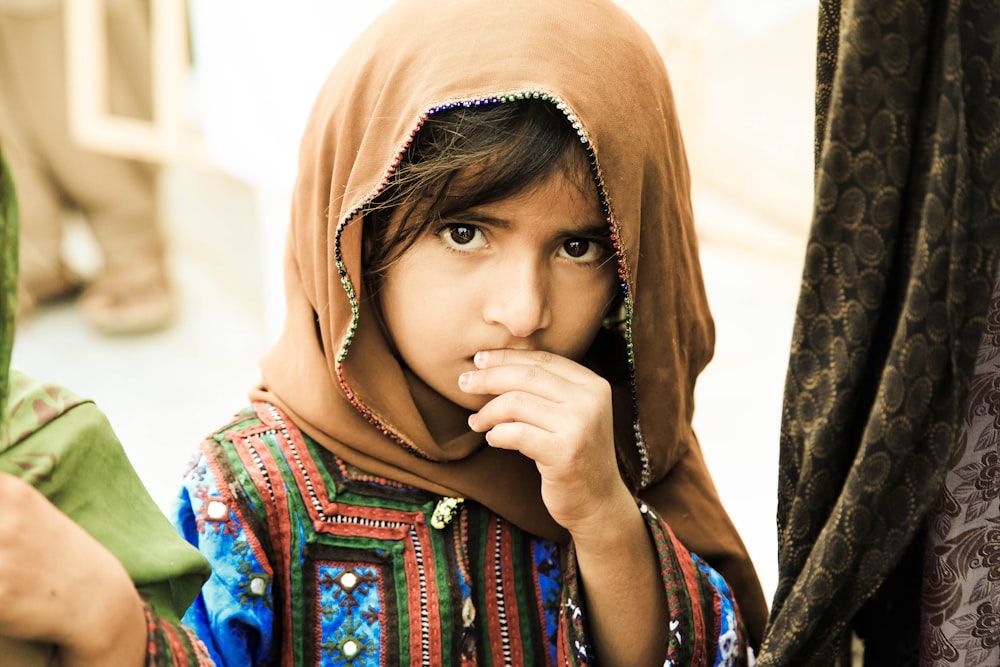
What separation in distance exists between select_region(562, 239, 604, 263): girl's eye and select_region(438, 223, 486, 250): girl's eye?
0.12m

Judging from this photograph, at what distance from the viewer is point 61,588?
957 millimetres

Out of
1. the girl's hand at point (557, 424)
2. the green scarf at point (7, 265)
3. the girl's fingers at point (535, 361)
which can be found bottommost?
the girl's hand at point (557, 424)

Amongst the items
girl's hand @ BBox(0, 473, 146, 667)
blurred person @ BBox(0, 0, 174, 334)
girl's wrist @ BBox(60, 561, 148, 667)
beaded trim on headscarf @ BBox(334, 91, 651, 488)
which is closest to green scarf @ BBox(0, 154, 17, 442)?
girl's hand @ BBox(0, 473, 146, 667)

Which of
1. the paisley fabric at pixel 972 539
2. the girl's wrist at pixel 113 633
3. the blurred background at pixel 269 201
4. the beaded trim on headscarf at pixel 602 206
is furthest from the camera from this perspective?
the blurred background at pixel 269 201

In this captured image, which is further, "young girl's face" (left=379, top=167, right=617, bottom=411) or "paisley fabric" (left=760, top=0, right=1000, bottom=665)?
"young girl's face" (left=379, top=167, right=617, bottom=411)

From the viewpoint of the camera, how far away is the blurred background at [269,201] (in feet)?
9.85

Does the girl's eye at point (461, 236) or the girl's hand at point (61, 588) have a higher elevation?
the girl's eye at point (461, 236)

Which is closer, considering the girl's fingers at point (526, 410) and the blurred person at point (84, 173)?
the girl's fingers at point (526, 410)

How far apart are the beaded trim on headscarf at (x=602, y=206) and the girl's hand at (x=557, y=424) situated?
13cm

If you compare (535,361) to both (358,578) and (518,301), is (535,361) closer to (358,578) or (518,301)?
(518,301)

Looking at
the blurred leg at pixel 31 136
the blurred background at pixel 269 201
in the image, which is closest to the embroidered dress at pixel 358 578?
the blurred background at pixel 269 201

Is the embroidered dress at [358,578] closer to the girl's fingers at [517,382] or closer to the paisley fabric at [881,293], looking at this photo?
the girl's fingers at [517,382]

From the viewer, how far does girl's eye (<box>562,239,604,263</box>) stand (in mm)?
1433

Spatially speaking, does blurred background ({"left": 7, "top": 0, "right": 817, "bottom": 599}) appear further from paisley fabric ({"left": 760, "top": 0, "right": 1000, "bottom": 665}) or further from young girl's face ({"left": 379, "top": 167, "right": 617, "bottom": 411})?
paisley fabric ({"left": 760, "top": 0, "right": 1000, "bottom": 665})
